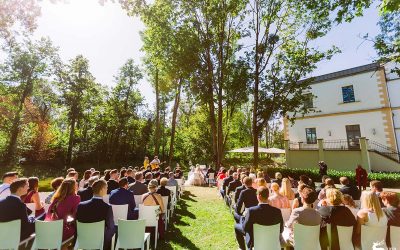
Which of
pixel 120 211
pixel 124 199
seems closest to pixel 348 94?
pixel 124 199

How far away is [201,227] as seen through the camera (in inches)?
305

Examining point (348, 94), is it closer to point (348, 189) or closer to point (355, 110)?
point (355, 110)

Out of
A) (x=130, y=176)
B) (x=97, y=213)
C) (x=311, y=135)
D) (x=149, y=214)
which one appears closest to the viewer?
(x=97, y=213)

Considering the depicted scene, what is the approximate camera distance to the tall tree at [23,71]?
28.3 m

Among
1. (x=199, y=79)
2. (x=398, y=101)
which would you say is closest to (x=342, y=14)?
(x=199, y=79)

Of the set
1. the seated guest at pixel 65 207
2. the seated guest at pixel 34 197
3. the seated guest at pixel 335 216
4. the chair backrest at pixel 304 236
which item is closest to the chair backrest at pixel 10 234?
the seated guest at pixel 65 207

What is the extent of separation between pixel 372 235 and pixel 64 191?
562 cm

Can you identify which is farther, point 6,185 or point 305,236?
point 6,185

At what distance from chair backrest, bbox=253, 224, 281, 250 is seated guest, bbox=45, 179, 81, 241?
342 cm

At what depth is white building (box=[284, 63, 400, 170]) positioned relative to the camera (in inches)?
829

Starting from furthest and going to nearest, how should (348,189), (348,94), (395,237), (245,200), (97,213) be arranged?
(348,94) → (348,189) → (245,200) → (97,213) → (395,237)

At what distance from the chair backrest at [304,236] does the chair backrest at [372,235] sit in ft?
2.83

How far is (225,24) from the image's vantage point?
18.6m

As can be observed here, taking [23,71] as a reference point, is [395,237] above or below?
below
